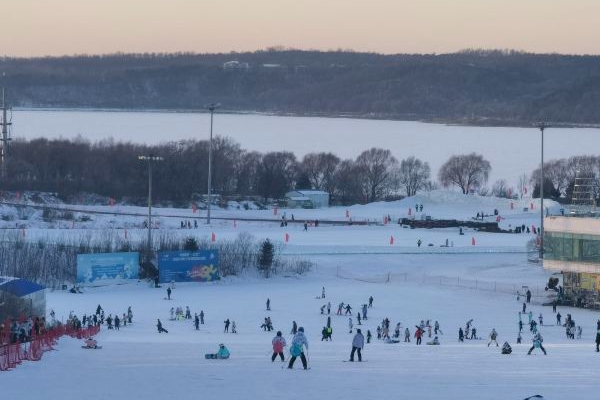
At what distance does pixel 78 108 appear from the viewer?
19950 cm

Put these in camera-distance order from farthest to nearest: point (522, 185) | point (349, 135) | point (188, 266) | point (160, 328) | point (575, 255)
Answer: point (349, 135), point (522, 185), point (188, 266), point (575, 255), point (160, 328)

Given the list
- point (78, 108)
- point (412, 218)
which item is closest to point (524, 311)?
point (412, 218)

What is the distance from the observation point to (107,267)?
33.5 m

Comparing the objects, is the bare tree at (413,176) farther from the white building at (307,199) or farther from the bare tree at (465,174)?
the white building at (307,199)

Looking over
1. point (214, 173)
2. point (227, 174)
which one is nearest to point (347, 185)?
point (227, 174)

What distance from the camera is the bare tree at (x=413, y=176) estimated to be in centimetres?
6981

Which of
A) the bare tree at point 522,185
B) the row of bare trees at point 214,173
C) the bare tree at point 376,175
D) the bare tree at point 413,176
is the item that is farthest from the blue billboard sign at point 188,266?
the bare tree at point 413,176

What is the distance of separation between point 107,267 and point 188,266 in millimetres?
2096

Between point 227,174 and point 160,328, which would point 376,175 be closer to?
point 227,174

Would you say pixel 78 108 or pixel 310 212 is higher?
pixel 78 108

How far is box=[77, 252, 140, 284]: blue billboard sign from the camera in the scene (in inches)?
1304

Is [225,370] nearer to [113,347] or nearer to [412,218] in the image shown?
[113,347]

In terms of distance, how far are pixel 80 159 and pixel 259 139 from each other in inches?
2159

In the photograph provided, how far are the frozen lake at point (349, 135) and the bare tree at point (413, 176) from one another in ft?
20.2
